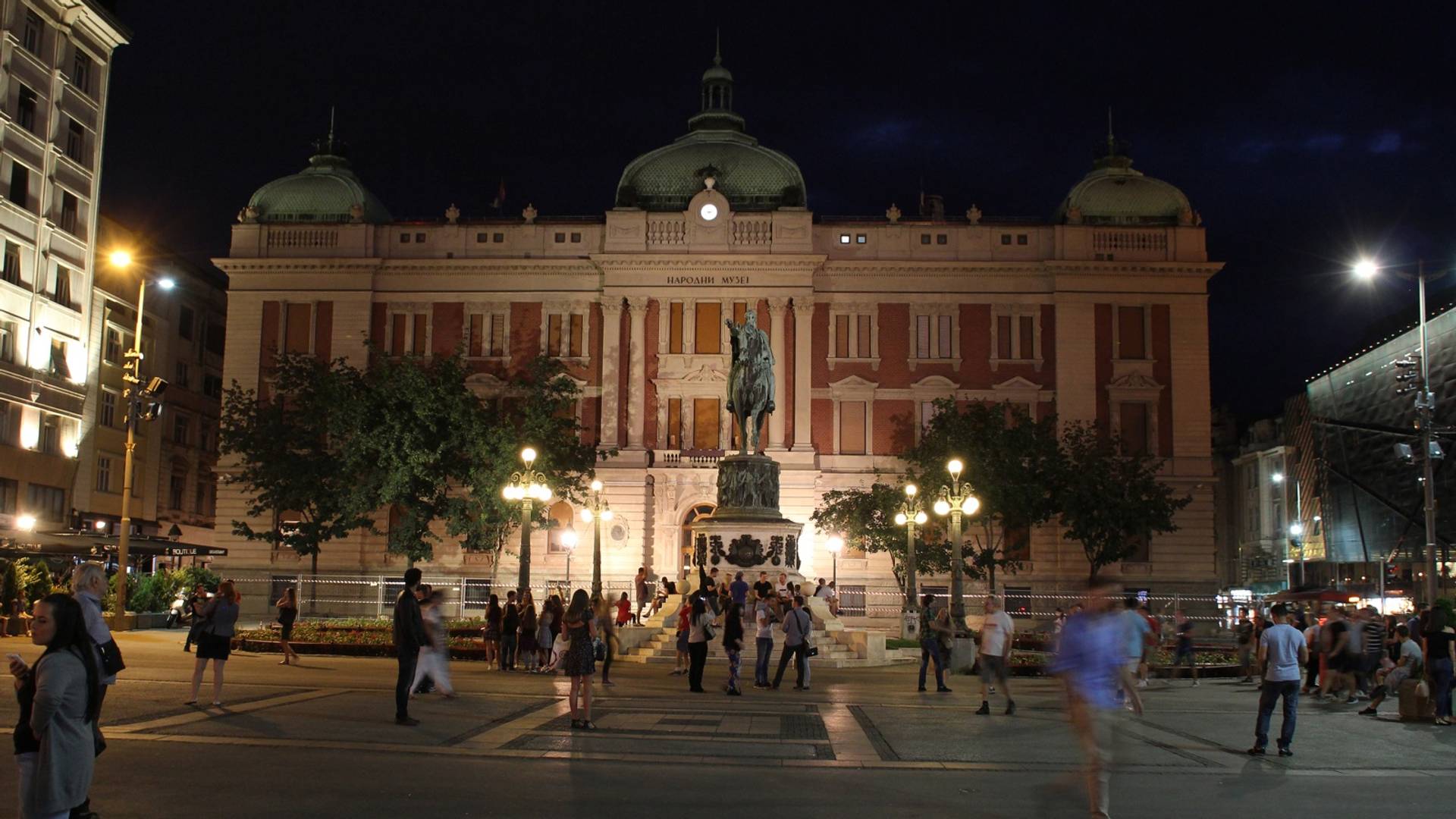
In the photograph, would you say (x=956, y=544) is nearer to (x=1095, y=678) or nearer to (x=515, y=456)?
(x=1095, y=678)

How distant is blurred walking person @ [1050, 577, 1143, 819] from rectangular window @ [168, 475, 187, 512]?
63189mm

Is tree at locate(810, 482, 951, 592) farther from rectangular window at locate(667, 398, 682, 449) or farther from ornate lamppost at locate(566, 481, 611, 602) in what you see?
ornate lamppost at locate(566, 481, 611, 602)

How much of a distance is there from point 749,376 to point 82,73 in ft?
116

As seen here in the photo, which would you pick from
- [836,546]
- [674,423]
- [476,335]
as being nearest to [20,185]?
[476,335]

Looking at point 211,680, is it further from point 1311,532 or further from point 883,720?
point 1311,532

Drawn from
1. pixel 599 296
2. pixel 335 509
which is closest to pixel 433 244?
pixel 599 296

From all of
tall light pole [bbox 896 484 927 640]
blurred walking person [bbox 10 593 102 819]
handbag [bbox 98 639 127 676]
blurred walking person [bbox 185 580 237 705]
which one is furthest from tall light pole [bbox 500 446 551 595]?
blurred walking person [bbox 10 593 102 819]

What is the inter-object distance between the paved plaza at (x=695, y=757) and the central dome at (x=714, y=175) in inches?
1603

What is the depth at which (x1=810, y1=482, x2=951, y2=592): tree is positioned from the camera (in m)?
51.4

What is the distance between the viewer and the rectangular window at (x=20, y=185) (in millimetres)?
49469

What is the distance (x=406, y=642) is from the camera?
16.2m

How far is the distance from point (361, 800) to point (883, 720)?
30.9 feet

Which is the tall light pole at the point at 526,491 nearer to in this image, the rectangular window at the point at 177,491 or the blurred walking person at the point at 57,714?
the blurred walking person at the point at 57,714

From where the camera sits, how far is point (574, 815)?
10.6 metres
